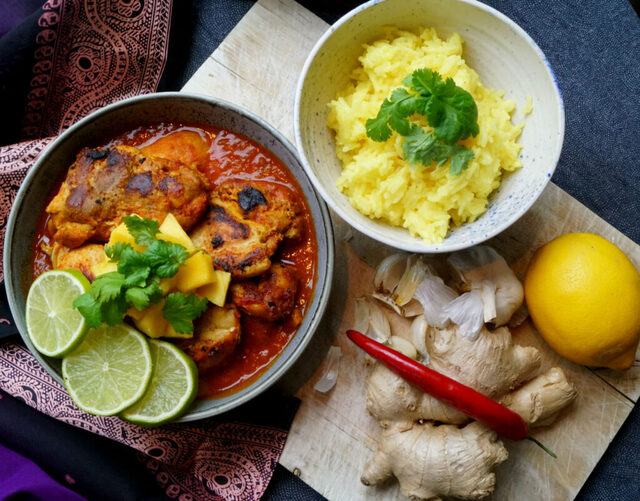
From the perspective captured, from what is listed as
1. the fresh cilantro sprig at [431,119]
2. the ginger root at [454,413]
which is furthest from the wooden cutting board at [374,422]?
the fresh cilantro sprig at [431,119]

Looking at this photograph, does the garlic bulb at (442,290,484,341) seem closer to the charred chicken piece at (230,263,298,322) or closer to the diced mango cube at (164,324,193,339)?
the charred chicken piece at (230,263,298,322)

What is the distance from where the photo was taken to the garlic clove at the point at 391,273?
3211 mm

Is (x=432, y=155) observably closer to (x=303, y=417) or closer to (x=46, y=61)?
(x=303, y=417)

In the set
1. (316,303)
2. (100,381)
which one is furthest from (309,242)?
(100,381)

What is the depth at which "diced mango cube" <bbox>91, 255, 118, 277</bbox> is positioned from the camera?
8.99 feet

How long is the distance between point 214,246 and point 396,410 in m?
1.26

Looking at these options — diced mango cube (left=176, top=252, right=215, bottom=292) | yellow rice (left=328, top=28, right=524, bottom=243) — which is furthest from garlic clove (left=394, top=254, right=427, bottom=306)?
diced mango cube (left=176, top=252, right=215, bottom=292)

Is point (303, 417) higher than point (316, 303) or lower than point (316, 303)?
lower

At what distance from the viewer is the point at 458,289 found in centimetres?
324

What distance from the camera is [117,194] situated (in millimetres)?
2805

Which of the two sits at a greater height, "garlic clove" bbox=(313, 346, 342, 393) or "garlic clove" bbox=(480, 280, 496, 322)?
"garlic clove" bbox=(480, 280, 496, 322)

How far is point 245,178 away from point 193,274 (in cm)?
67

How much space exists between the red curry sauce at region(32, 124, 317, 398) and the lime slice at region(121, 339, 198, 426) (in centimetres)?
21

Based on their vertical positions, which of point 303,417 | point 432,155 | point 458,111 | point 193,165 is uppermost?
point 458,111
